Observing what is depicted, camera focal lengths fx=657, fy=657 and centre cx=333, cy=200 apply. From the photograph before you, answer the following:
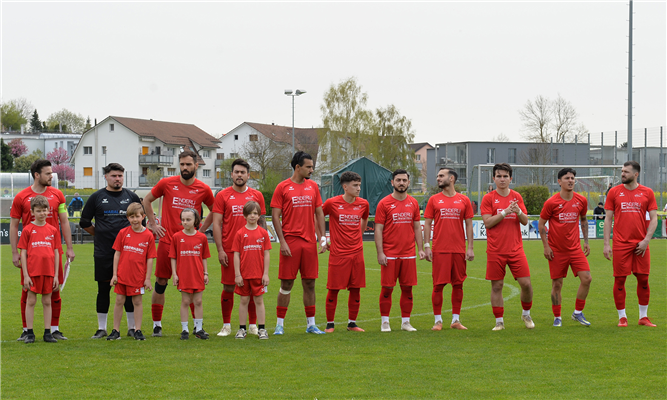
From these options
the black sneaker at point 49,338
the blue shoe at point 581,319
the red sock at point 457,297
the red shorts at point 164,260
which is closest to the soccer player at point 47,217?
the black sneaker at point 49,338

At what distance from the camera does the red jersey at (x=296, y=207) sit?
8188mm

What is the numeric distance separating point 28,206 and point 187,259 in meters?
2.09

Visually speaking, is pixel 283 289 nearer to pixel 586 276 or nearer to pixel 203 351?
pixel 203 351

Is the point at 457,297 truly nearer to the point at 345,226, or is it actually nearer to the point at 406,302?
the point at 406,302

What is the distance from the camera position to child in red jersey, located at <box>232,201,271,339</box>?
788 cm

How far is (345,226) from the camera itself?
8.38 metres

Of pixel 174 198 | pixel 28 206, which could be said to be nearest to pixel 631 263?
pixel 174 198

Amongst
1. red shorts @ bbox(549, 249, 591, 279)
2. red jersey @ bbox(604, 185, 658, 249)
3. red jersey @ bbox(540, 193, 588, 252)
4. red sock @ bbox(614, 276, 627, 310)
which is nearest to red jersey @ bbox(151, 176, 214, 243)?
red jersey @ bbox(540, 193, 588, 252)

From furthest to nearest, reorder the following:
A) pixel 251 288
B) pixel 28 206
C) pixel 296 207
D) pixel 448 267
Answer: pixel 448 267, pixel 296 207, pixel 28 206, pixel 251 288

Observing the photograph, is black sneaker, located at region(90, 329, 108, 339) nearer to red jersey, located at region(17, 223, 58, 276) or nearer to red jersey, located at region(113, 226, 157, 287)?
red jersey, located at region(113, 226, 157, 287)

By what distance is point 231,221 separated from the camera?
26.7 ft

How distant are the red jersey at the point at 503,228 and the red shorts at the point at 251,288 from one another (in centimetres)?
300

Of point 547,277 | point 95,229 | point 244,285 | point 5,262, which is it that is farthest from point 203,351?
point 5,262

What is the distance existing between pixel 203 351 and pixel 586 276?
514cm
